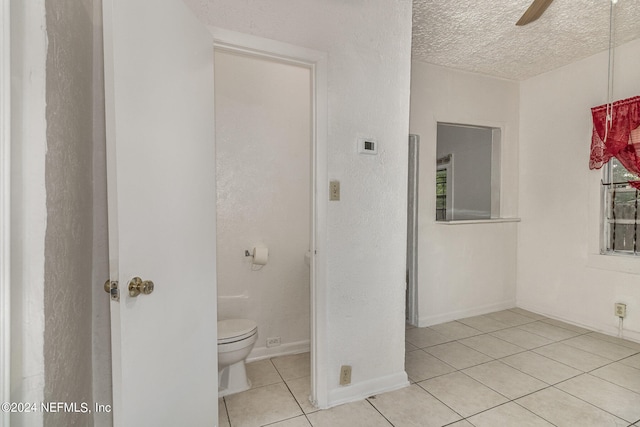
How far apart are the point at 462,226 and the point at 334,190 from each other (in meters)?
2.11

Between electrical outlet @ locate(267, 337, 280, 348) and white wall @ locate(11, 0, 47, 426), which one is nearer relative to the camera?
white wall @ locate(11, 0, 47, 426)

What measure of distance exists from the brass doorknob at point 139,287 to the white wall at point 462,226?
2580 millimetres

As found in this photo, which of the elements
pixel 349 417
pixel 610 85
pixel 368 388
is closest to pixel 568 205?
pixel 610 85

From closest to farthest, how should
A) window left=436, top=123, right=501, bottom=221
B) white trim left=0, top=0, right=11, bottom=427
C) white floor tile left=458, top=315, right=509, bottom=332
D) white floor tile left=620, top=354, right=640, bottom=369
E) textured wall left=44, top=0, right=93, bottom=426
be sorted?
1. white trim left=0, top=0, right=11, bottom=427
2. textured wall left=44, top=0, right=93, bottom=426
3. white floor tile left=620, top=354, right=640, bottom=369
4. white floor tile left=458, top=315, right=509, bottom=332
5. window left=436, top=123, right=501, bottom=221

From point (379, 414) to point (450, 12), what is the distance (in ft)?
8.99

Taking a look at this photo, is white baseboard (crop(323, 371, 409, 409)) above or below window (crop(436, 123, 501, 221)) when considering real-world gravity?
below

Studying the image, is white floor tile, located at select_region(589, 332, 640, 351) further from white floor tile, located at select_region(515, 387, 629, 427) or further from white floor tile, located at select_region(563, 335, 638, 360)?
white floor tile, located at select_region(515, 387, 629, 427)

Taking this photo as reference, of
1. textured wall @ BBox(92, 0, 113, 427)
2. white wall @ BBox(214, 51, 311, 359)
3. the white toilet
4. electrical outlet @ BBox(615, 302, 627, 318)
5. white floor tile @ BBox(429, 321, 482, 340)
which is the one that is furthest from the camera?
white floor tile @ BBox(429, 321, 482, 340)

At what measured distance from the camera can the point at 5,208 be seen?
804 millimetres

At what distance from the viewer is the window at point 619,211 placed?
2.80 metres

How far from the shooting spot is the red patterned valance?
8.56ft

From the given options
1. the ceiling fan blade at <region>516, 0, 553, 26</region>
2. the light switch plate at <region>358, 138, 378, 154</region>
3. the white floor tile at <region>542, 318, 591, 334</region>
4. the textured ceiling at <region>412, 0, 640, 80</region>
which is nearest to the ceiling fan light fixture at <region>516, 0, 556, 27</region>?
the ceiling fan blade at <region>516, 0, 553, 26</region>

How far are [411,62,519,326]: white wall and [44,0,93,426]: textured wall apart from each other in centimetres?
264

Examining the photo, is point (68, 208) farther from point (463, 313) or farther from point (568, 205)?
point (568, 205)
